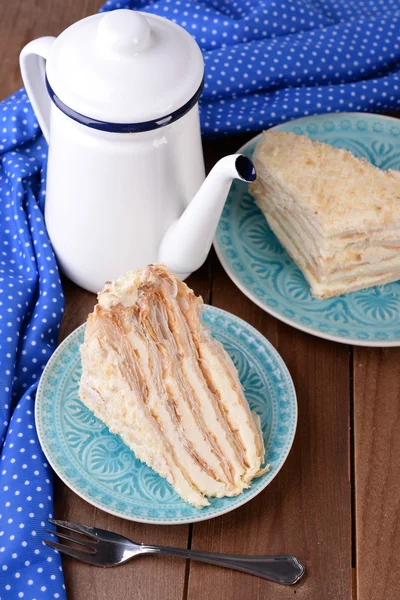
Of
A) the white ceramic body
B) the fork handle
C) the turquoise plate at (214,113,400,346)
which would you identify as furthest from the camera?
the turquoise plate at (214,113,400,346)

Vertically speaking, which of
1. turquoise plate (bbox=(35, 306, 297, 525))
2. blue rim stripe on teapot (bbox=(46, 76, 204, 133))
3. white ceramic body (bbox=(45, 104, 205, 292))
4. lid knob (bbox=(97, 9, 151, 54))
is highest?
lid knob (bbox=(97, 9, 151, 54))

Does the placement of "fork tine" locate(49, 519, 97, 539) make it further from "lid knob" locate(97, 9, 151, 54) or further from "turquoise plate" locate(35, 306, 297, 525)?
"lid knob" locate(97, 9, 151, 54)

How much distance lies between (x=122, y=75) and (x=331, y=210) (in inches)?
15.8

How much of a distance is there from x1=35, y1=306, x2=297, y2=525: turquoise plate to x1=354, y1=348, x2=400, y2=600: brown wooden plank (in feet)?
0.41

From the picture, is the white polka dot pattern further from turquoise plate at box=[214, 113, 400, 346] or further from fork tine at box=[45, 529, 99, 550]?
turquoise plate at box=[214, 113, 400, 346]

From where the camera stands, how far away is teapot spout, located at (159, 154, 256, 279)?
1.09m

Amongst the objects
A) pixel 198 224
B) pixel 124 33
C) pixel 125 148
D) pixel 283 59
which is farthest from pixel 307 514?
pixel 283 59

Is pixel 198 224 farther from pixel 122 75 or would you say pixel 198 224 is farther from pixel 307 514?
pixel 307 514

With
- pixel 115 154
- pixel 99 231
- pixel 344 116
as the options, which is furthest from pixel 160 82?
pixel 344 116

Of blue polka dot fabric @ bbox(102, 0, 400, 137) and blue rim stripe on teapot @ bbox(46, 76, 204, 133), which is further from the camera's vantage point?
blue polka dot fabric @ bbox(102, 0, 400, 137)

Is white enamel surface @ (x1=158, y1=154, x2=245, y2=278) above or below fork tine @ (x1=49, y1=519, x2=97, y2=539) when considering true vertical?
above

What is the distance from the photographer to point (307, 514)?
3.55 ft

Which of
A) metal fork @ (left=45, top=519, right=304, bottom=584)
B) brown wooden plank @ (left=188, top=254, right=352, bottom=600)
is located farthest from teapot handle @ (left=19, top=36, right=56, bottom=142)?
metal fork @ (left=45, top=519, right=304, bottom=584)

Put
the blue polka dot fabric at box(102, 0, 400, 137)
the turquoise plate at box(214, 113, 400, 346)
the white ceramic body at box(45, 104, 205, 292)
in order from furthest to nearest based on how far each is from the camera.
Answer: the blue polka dot fabric at box(102, 0, 400, 137)
the turquoise plate at box(214, 113, 400, 346)
the white ceramic body at box(45, 104, 205, 292)
